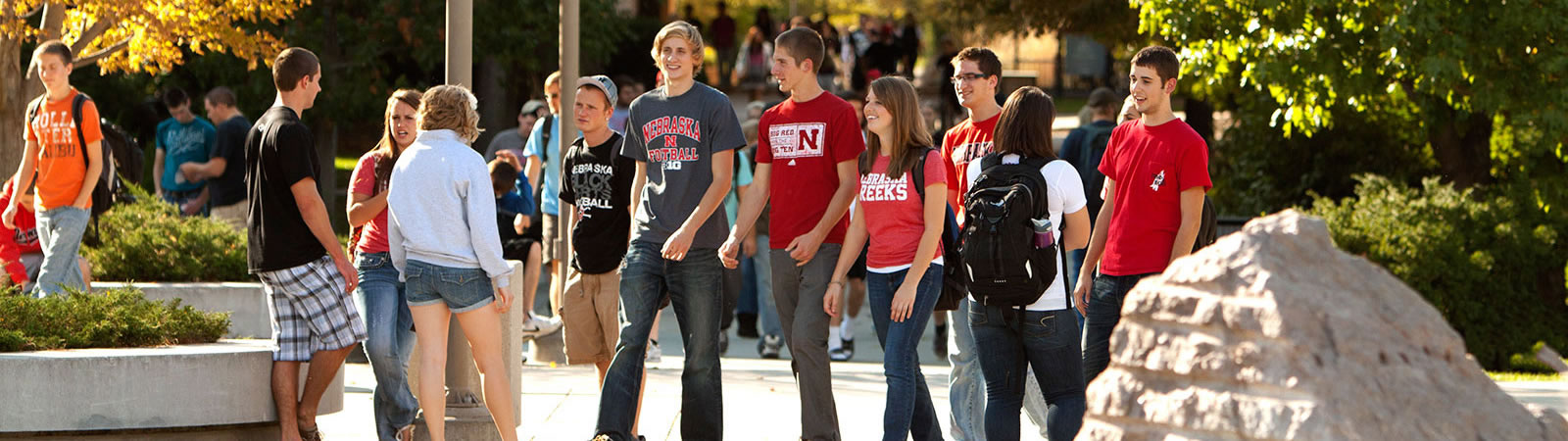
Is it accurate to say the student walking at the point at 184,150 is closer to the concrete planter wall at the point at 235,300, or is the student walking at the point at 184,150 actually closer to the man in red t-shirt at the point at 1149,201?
the concrete planter wall at the point at 235,300

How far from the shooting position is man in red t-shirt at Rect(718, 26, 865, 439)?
639 cm

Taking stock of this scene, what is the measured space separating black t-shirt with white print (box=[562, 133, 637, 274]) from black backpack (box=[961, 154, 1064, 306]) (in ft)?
6.14

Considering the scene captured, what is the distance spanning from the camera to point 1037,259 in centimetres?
566

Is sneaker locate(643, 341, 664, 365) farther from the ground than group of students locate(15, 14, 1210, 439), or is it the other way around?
group of students locate(15, 14, 1210, 439)

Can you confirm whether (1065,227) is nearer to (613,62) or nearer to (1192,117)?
(1192,117)

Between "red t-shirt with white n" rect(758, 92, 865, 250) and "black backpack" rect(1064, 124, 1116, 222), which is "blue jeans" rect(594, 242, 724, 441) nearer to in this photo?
"red t-shirt with white n" rect(758, 92, 865, 250)

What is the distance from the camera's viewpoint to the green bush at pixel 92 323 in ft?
21.5

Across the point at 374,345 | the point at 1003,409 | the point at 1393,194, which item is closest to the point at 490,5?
the point at 1393,194

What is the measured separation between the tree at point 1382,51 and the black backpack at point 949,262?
634 cm

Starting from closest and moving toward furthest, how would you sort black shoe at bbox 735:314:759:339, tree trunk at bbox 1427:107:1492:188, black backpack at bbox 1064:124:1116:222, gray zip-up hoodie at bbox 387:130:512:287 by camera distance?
gray zip-up hoodie at bbox 387:130:512:287, black backpack at bbox 1064:124:1116:222, black shoe at bbox 735:314:759:339, tree trunk at bbox 1427:107:1492:188

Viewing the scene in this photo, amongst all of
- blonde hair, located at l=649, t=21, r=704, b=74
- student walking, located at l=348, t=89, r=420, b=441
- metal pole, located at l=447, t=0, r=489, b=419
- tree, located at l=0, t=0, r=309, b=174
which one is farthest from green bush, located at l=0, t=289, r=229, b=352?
tree, located at l=0, t=0, r=309, b=174

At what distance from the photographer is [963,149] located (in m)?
6.55

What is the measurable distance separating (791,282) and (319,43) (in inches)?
462

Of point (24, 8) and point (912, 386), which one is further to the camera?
point (24, 8)
